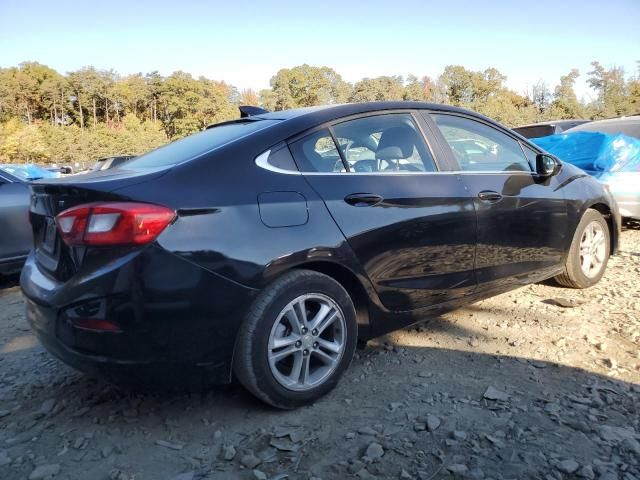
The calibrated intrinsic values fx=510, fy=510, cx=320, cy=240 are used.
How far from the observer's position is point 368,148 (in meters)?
2.99

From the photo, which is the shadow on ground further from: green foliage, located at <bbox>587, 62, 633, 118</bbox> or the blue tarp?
green foliage, located at <bbox>587, 62, 633, 118</bbox>

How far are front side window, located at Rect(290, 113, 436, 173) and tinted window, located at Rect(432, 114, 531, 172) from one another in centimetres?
27

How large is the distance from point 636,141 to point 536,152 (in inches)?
143

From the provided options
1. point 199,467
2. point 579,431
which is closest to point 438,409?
point 579,431

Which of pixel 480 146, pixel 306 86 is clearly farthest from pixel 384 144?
pixel 306 86

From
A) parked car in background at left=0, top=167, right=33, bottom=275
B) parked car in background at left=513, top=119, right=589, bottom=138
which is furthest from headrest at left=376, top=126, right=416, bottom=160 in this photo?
parked car in background at left=513, top=119, right=589, bottom=138

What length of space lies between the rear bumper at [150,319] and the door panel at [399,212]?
0.71 metres

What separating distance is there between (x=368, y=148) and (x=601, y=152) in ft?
15.5

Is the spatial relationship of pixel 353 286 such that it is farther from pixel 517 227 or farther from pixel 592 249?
pixel 592 249

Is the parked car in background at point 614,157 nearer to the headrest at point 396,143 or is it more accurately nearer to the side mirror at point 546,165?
the side mirror at point 546,165

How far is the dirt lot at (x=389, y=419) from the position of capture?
204 cm

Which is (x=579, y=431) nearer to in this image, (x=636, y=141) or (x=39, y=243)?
(x=39, y=243)

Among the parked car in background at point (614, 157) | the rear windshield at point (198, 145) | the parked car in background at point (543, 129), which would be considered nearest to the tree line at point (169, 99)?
the parked car in background at point (543, 129)

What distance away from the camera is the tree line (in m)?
41.3
